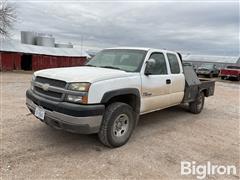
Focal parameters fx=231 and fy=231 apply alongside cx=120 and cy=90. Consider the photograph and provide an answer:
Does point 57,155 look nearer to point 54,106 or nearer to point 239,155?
point 54,106

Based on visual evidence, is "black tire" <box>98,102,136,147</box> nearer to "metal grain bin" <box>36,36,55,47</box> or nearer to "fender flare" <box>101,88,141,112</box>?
"fender flare" <box>101,88,141,112</box>

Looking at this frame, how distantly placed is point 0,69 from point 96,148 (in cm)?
2633

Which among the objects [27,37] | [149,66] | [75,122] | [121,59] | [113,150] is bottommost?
[113,150]

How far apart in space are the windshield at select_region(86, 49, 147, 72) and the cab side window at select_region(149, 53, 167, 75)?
0.37 m

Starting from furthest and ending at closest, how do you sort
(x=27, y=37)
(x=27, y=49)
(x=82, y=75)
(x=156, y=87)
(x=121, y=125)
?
(x=27, y=37), (x=27, y=49), (x=156, y=87), (x=121, y=125), (x=82, y=75)

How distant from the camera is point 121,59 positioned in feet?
16.6

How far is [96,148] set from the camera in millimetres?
4219

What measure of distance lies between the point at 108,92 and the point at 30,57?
92.9 feet

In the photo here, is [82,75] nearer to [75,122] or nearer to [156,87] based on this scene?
[75,122]

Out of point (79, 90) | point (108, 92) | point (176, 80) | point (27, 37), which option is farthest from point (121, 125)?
point (27, 37)

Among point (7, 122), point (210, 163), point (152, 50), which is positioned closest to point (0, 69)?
point (7, 122)

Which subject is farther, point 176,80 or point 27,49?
point 27,49

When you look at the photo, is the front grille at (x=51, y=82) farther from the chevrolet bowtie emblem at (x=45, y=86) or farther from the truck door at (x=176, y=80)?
the truck door at (x=176, y=80)

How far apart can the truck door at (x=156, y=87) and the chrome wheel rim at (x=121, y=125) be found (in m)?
0.53
